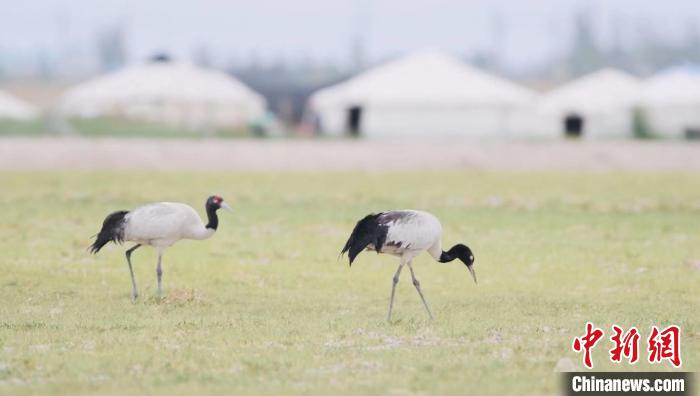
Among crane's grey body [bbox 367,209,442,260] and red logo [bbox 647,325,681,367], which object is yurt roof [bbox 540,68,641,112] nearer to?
crane's grey body [bbox 367,209,442,260]

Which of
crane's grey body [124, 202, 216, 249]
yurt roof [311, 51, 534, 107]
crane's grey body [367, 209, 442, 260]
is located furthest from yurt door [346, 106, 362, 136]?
crane's grey body [367, 209, 442, 260]

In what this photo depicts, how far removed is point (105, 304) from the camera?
18.5 metres

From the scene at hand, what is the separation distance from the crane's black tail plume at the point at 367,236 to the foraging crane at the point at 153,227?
311cm

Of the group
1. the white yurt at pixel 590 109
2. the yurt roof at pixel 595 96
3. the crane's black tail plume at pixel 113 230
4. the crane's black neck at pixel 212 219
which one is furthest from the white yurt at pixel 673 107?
the crane's black tail plume at pixel 113 230

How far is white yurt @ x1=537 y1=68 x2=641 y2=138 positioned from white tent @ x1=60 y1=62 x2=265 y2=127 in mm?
17876

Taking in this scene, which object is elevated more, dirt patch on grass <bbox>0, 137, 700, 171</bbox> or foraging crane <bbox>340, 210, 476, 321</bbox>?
dirt patch on grass <bbox>0, 137, 700, 171</bbox>

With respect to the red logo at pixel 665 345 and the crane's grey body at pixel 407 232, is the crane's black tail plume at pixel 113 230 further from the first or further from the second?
the red logo at pixel 665 345

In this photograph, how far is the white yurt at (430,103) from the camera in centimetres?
7519

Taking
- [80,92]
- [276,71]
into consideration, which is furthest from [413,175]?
[276,71]

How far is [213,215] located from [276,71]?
163228 mm

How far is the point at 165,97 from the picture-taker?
75.8m

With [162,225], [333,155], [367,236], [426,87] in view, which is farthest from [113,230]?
[426,87]

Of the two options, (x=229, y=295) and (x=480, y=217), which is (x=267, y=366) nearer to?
(x=229, y=295)

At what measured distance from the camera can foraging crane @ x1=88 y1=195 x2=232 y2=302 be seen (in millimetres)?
18812
